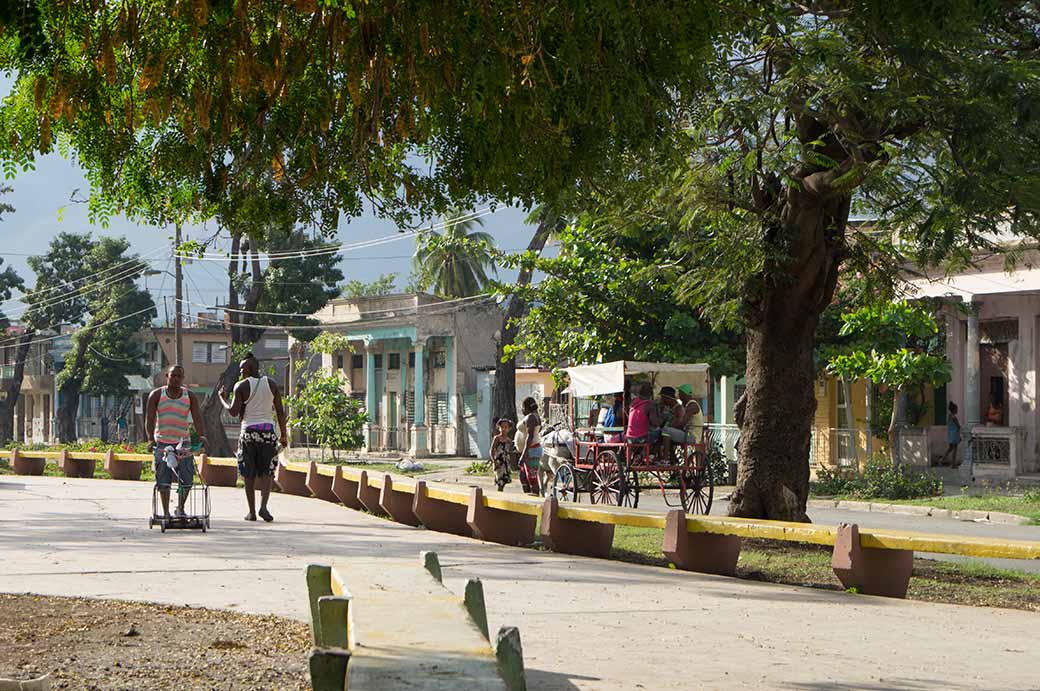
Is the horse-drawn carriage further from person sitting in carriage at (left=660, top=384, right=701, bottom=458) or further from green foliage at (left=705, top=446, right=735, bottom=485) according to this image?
green foliage at (left=705, top=446, right=735, bottom=485)

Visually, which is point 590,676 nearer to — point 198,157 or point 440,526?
point 198,157

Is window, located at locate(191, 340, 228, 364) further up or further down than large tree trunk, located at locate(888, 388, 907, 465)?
further up

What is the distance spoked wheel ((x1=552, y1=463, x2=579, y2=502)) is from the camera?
2067cm

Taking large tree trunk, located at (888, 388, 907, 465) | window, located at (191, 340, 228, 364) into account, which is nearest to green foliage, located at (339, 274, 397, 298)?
Result: window, located at (191, 340, 228, 364)

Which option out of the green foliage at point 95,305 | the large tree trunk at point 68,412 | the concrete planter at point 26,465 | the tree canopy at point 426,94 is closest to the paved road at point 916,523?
the tree canopy at point 426,94

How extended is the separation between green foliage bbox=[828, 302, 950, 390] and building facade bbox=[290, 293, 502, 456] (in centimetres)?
2839

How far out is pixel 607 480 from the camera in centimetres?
1998

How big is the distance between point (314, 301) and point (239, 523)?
143ft

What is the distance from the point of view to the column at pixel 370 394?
60125 mm

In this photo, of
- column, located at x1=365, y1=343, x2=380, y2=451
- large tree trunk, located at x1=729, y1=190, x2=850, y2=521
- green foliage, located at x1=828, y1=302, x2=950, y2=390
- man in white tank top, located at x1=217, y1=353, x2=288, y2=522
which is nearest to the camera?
large tree trunk, located at x1=729, y1=190, x2=850, y2=521

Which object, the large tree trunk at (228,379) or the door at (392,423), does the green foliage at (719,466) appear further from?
the door at (392,423)

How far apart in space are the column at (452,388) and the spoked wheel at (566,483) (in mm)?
34299

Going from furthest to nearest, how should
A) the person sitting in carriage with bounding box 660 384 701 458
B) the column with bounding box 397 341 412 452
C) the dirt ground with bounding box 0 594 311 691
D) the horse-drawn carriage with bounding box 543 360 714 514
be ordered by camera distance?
the column with bounding box 397 341 412 452 < the person sitting in carriage with bounding box 660 384 701 458 < the horse-drawn carriage with bounding box 543 360 714 514 < the dirt ground with bounding box 0 594 311 691

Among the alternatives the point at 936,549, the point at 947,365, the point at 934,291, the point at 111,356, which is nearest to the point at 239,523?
the point at 936,549
